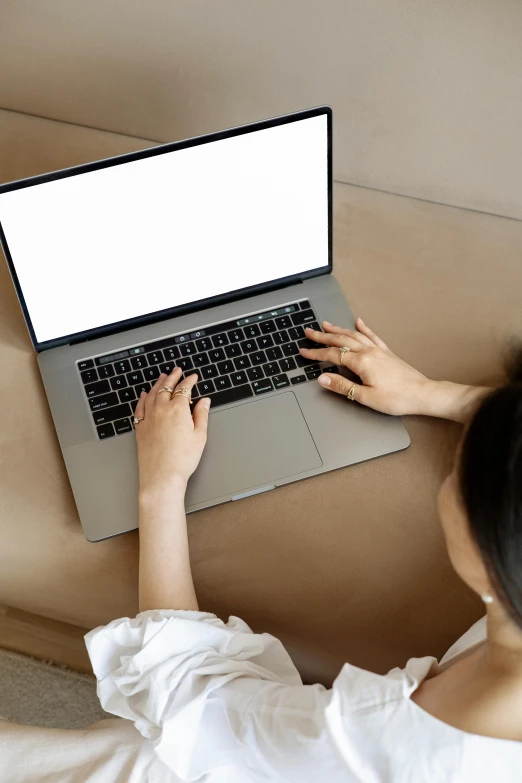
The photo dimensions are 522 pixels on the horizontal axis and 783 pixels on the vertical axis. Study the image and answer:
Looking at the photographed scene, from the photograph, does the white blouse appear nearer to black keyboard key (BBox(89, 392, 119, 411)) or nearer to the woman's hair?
the woman's hair

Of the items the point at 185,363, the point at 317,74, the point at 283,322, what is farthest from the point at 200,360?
the point at 317,74

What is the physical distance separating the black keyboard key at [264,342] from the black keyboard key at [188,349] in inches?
3.2

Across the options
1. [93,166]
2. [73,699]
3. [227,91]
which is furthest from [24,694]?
[227,91]

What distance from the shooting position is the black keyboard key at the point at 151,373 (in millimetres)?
881

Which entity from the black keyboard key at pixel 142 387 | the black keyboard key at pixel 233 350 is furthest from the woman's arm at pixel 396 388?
the black keyboard key at pixel 142 387

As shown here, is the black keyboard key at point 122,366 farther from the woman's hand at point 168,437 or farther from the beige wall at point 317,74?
the beige wall at point 317,74

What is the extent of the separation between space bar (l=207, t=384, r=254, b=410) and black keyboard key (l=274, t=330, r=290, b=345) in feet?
0.25

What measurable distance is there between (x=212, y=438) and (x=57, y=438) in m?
0.19

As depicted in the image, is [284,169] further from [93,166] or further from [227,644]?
[227,644]

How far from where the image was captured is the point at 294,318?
92 centimetres

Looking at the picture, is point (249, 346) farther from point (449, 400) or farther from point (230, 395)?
point (449, 400)

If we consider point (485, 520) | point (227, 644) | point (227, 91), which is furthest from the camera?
point (227, 91)

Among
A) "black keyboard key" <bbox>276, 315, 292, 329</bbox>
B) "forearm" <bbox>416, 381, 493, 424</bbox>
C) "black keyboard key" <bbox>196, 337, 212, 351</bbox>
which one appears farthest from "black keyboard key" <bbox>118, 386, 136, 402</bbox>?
"forearm" <bbox>416, 381, 493, 424</bbox>

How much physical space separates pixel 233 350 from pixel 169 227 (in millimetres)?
171
